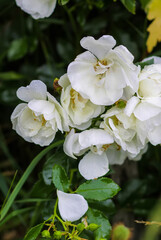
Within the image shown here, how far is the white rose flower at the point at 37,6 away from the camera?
1.22m

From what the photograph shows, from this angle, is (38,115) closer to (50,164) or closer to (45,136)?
(45,136)

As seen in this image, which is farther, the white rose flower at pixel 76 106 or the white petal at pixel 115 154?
the white petal at pixel 115 154

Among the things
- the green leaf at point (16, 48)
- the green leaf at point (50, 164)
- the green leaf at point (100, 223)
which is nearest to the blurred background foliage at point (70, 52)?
the green leaf at point (16, 48)

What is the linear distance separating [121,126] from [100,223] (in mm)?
299

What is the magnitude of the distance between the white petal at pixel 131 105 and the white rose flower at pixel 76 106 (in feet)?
0.30

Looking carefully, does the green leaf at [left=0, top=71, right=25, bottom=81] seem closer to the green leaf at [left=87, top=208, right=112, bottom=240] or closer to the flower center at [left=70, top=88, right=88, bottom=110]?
the flower center at [left=70, top=88, right=88, bottom=110]

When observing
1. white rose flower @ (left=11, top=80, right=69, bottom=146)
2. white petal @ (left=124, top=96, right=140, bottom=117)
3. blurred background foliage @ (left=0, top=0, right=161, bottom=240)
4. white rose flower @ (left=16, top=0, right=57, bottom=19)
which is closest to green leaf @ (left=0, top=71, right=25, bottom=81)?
blurred background foliage @ (left=0, top=0, right=161, bottom=240)

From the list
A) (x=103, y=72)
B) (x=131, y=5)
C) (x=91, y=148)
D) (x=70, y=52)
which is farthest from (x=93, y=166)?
(x=70, y=52)

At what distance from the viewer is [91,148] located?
111 centimetres

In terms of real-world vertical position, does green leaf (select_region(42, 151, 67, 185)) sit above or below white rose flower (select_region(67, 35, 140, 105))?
below

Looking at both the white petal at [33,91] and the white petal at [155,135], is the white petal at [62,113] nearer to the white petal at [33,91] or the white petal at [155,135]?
the white petal at [33,91]

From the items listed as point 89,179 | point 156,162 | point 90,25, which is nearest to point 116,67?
point 89,179

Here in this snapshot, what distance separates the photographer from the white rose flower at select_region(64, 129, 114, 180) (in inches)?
40.6

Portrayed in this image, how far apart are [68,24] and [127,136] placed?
2.61ft
